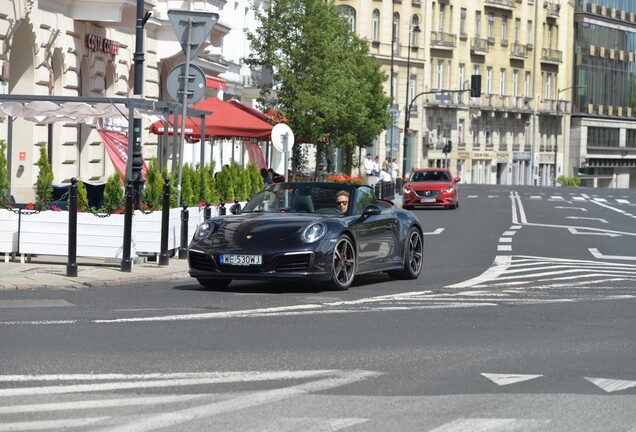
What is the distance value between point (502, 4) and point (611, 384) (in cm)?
11057

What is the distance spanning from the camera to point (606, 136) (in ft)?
461

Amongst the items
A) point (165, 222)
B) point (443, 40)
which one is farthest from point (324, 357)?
point (443, 40)

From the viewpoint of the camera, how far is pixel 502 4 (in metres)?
118

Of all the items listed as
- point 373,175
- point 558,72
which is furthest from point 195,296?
point 558,72

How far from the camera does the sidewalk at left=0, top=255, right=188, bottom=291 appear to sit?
677 inches

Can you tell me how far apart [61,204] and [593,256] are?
895cm

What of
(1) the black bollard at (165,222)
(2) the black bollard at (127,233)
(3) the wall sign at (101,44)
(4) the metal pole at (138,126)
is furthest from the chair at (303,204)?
(3) the wall sign at (101,44)

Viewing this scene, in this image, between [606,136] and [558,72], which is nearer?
[558,72]

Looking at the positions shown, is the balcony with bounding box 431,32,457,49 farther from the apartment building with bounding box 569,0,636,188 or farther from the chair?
the chair

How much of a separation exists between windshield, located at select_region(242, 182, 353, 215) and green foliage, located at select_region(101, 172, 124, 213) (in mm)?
2397

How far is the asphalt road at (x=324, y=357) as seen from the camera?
8383 mm

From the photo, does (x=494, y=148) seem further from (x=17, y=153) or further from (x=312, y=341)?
(x=312, y=341)

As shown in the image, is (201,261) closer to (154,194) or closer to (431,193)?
(154,194)

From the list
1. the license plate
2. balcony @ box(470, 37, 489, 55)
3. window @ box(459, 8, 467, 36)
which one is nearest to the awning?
the license plate
